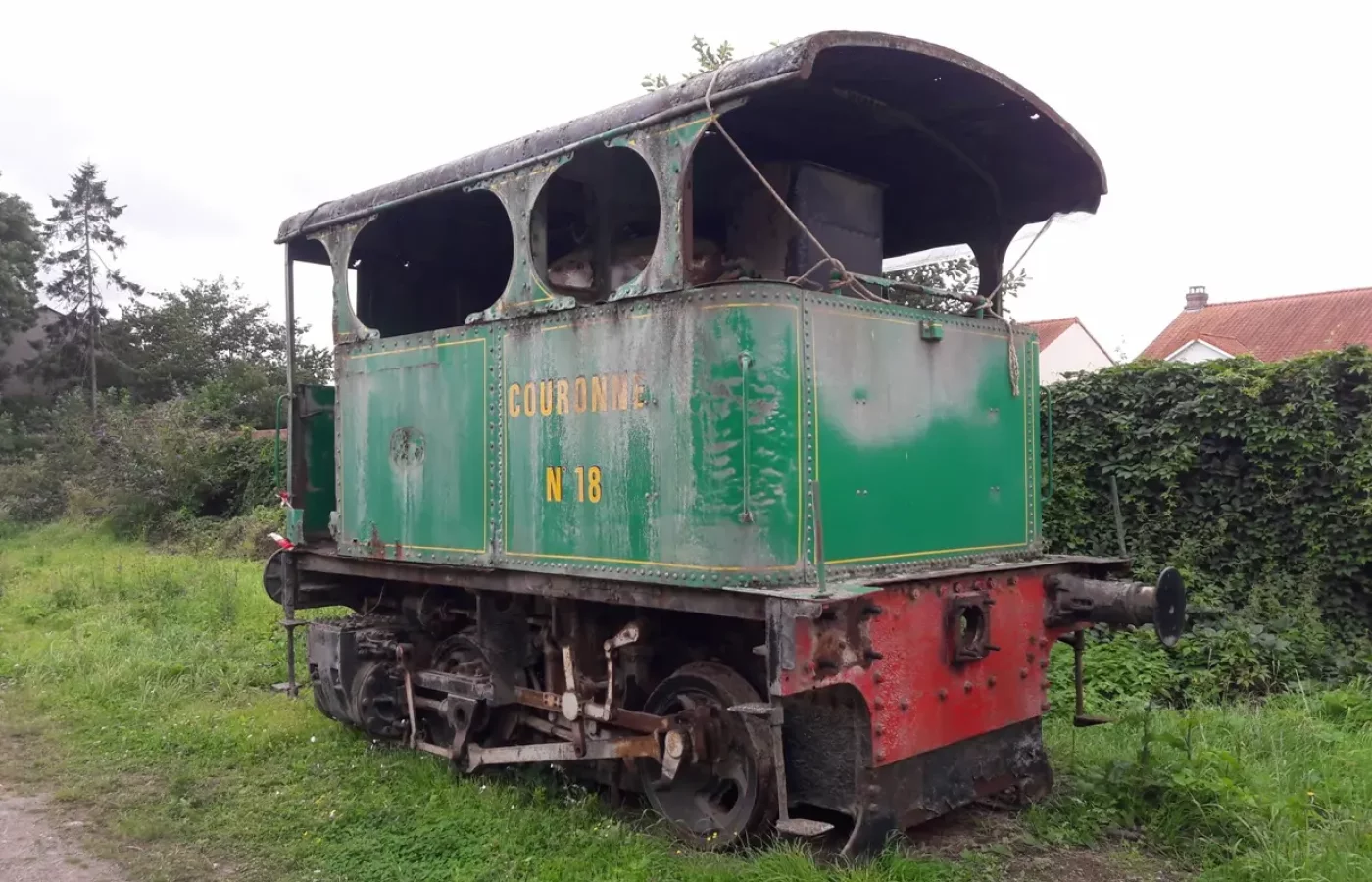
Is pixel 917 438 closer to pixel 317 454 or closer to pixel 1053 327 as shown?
pixel 317 454

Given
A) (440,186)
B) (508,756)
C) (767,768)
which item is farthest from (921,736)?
(440,186)

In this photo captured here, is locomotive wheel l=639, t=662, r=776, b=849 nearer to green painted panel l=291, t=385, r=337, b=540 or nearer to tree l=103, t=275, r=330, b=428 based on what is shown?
green painted panel l=291, t=385, r=337, b=540

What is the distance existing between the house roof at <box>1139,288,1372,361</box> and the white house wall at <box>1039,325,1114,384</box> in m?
2.58

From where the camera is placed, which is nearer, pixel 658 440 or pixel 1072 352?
pixel 658 440

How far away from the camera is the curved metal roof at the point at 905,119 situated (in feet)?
12.8

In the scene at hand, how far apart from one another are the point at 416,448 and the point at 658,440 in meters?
2.05

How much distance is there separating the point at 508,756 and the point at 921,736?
2.23 meters

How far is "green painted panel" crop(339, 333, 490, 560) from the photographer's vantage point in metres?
5.41

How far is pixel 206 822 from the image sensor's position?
5.16 m

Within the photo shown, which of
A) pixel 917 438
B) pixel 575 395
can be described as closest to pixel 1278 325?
pixel 917 438

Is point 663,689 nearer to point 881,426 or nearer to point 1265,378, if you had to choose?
point 881,426

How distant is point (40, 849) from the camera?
16.2 feet

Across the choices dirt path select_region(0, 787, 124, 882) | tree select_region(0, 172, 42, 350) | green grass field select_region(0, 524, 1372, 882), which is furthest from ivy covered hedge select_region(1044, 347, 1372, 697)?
tree select_region(0, 172, 42, 350)

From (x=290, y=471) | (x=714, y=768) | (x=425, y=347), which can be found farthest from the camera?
(x=290, y=471)
